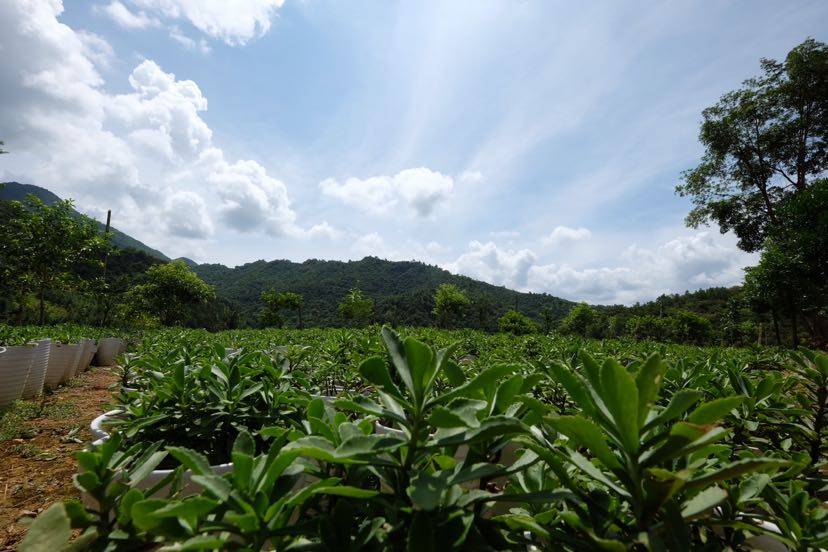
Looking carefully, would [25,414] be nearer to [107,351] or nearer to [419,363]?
[419,363]

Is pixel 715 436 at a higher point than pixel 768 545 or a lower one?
higher

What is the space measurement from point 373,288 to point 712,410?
7676cm

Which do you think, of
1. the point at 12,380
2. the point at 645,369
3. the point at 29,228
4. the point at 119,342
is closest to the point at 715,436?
the point at 645,369

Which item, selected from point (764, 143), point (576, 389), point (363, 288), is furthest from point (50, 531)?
point (363, 288)

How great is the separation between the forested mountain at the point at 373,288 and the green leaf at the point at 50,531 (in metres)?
52.9

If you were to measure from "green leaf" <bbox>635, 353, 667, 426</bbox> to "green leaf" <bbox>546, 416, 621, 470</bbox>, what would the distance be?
7 centimetres

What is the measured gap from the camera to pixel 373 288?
76812mm

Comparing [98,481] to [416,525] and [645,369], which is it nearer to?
[416,525]

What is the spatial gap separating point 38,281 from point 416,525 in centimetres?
1529

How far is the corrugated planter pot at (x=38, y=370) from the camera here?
17.1 feet

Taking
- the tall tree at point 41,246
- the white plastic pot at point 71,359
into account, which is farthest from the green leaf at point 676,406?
the tall tree at point 41,246

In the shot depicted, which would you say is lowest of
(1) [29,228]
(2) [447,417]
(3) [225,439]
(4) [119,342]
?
(4) [119,342]

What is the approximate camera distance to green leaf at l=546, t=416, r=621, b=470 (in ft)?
1.86

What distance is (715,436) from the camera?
0.50m
